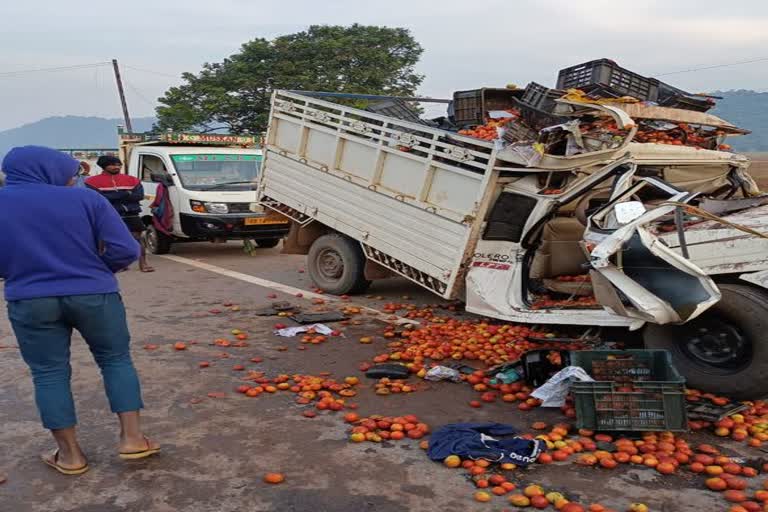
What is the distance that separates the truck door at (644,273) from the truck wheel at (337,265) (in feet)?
13.0

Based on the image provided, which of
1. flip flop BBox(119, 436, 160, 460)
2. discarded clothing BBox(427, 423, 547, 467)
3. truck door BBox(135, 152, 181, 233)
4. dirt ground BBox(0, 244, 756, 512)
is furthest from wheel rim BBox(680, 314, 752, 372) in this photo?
truck door BBox(135, 152, 181, 233)

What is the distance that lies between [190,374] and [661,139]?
5.05 meters

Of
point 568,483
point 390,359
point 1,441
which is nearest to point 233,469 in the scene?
point 1,441

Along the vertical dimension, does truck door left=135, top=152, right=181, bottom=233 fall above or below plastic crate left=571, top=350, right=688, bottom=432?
below

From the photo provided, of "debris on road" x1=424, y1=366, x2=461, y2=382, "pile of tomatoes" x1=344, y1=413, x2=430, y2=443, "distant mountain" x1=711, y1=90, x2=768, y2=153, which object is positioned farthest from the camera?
"distant mountain" x1=711, y1=90, x2=768, y2=153

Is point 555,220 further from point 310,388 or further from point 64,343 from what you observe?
point 64,343

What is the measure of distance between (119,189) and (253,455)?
722cm

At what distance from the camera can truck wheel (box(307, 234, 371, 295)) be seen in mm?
8344

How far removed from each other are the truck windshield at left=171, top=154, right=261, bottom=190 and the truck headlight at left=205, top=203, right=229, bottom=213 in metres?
0.51

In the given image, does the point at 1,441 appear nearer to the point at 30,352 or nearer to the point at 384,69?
the point at 30,352

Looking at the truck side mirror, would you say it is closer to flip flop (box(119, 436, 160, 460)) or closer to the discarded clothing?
flip flop (box(119, 436, 160, 460))

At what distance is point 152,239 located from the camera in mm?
12578

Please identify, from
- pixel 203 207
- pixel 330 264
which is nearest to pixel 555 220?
pixel 330 264

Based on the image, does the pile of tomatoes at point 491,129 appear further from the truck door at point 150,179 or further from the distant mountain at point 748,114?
the distant mountain at point 748,114
